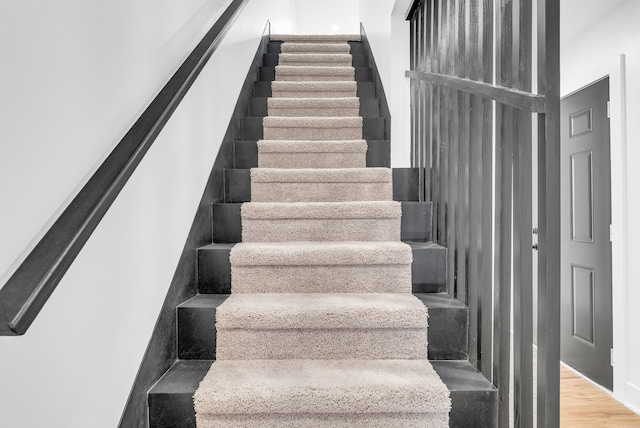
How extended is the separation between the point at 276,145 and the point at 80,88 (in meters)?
1.54

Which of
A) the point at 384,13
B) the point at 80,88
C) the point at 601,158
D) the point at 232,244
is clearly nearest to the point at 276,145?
the point at 232,244

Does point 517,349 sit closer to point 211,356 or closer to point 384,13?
point 211,356

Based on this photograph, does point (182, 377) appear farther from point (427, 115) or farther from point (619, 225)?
point (619, 225)

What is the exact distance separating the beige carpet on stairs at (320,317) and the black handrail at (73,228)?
0.64 m

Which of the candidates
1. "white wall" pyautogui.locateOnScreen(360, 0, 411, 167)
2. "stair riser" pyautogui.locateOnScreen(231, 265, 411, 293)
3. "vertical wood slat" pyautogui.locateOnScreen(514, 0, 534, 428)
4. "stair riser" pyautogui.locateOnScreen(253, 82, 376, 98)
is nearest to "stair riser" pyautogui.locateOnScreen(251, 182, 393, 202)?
"white wall" pyautogui.locateOnScreen(360, 0, 411, 167)

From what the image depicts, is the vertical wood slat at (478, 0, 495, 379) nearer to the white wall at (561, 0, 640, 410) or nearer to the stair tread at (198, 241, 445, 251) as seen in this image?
the stair tread at (198, 241, 445, 251)

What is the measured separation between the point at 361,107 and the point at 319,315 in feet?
6.84

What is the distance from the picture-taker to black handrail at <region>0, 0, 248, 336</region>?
24.3 inches

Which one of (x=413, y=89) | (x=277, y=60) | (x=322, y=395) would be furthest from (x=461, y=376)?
(x=277, y=60)

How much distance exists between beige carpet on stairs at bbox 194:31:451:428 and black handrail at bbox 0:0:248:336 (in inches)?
25.3

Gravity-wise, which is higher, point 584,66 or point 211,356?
point 584,66

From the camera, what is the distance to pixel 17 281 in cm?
65

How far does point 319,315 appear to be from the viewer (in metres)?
1.41

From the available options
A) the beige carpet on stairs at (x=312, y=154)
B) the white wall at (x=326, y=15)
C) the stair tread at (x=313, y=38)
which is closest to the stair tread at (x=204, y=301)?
the beige carpet on stairs at (x=312, y=154)
